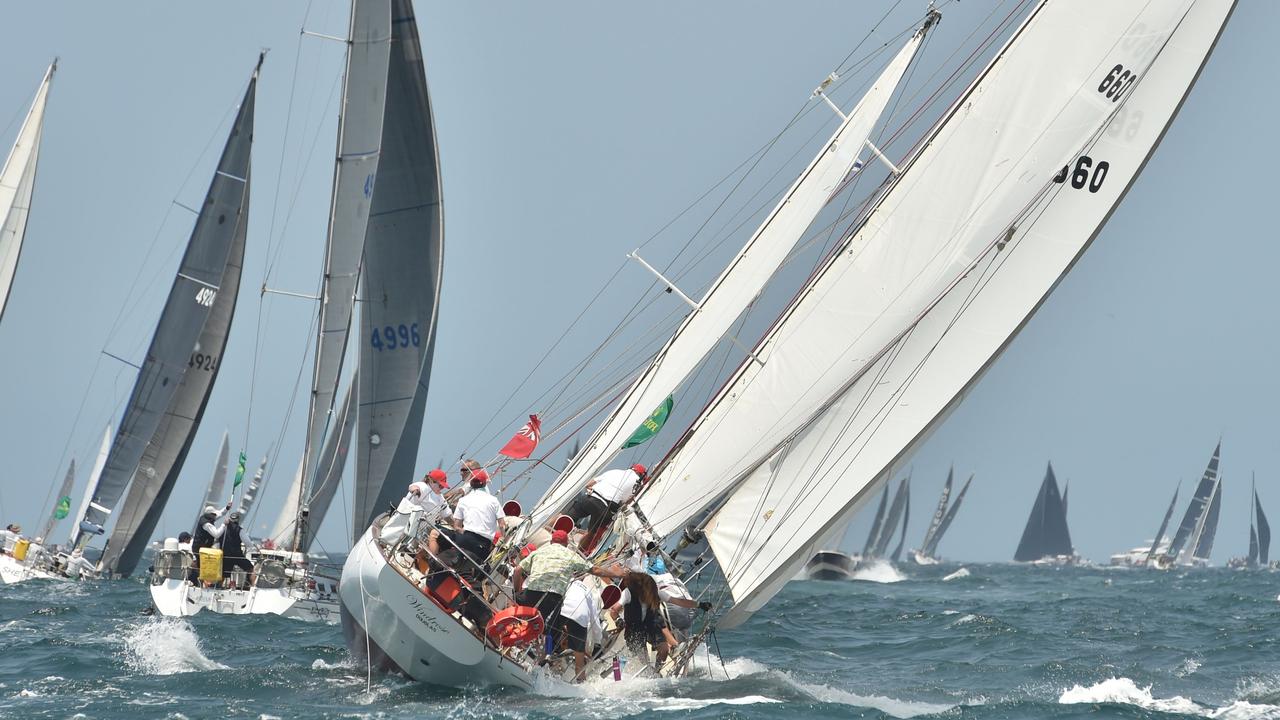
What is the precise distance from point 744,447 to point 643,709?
4.50m

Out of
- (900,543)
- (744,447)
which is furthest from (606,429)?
(900,543)

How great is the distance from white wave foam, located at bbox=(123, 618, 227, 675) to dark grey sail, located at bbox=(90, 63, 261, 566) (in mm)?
13646

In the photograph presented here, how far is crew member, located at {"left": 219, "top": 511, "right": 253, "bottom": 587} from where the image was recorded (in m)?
23.0

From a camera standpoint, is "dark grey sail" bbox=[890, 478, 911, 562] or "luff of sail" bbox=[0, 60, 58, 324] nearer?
"luff of sail" bbox=[0, 60, 58, 324]

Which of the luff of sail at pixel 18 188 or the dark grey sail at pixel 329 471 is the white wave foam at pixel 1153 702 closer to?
the dark grey sail at pixel 329 471

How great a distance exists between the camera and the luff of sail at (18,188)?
35.6 meters

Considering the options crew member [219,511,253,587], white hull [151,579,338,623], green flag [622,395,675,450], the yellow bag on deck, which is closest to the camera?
green flag [622,395,675,450]

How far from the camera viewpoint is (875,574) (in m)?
66.6

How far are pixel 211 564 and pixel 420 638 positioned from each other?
1006cm

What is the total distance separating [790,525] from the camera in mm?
15453

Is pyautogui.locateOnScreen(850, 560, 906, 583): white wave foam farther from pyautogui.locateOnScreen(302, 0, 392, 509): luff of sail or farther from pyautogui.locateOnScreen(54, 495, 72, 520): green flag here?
pyautogui.locateOnScreen(302, 0, 392, 509): luff of sail

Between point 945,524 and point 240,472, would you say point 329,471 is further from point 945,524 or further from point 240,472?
point 945,524

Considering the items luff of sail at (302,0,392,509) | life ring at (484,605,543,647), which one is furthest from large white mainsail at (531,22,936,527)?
luff of sail at (302,0,392,509)

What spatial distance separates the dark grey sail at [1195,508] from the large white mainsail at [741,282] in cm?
9178
